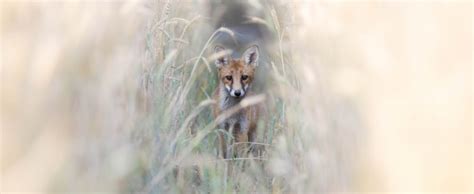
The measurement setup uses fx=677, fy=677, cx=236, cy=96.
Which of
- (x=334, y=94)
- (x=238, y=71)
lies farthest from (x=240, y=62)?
(x=334, y=94)

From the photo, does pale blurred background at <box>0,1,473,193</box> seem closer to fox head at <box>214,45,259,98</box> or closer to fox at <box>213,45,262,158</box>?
fox at <box>213,45,262,158</box>

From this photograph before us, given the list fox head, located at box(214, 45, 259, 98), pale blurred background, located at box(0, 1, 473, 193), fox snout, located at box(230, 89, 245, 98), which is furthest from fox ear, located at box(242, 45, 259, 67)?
pale blurred background, located at box(0, 1, 473, 193)

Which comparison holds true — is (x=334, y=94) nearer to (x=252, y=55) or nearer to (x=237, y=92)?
(x=252, y=55)

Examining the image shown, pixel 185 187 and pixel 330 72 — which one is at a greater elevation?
pixel 330 72

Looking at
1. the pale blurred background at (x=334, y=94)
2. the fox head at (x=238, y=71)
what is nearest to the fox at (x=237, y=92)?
the fox head at (x=238, y=71)

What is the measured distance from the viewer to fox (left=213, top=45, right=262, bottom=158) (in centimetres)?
206

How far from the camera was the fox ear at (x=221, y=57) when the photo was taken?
1945 mm

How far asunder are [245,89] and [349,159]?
3.56 ft

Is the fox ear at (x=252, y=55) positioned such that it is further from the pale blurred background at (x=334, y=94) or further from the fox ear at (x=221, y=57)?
the pale blurred background at (x=334, y=94)

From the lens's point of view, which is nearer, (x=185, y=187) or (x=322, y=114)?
(x=322, y=114)

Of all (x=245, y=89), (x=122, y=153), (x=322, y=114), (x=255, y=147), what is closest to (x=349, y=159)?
(x=322, y=114)

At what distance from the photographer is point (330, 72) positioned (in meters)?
1.30

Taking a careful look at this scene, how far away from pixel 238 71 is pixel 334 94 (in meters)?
1.03

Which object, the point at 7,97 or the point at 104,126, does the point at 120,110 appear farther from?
the point at 7,97
